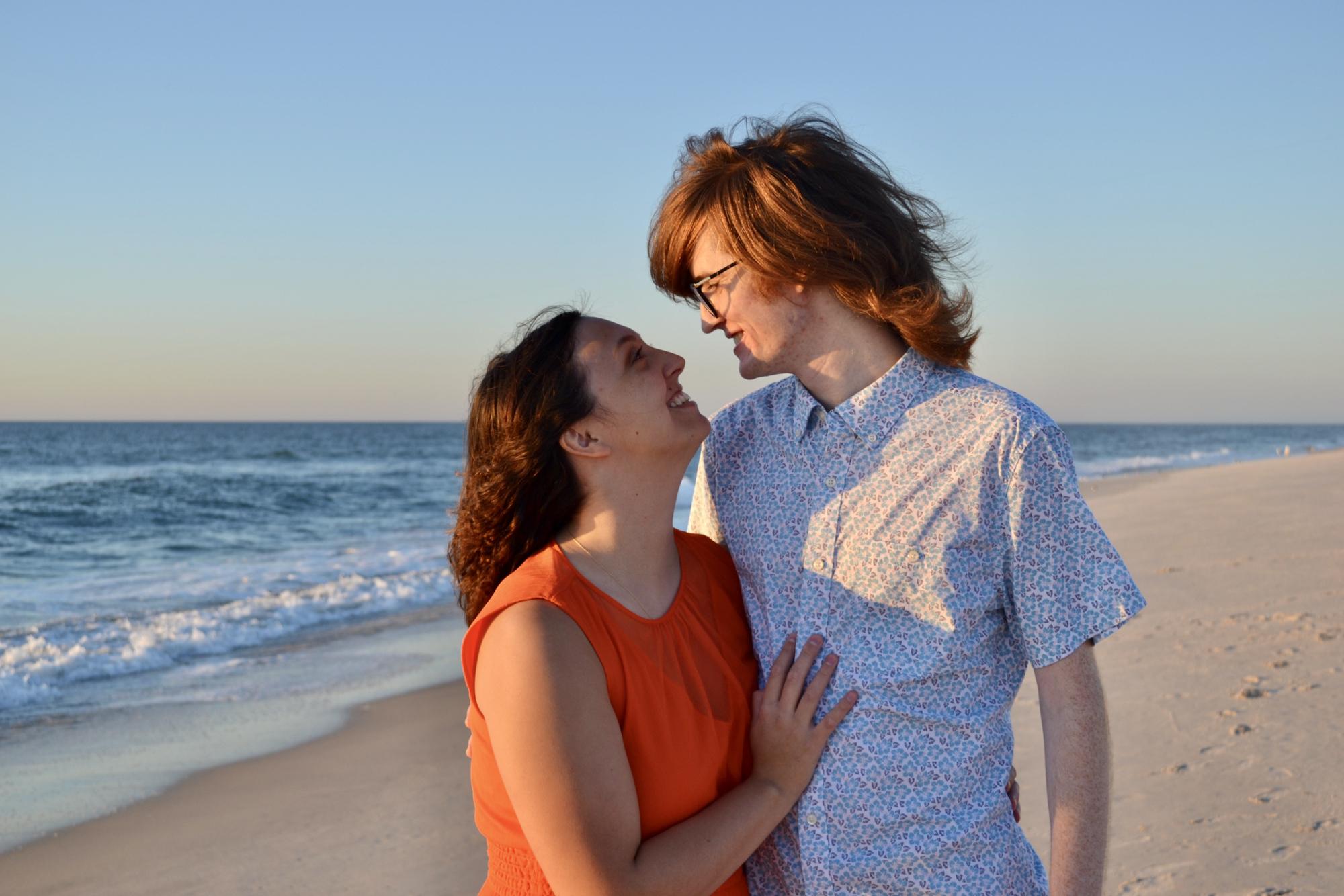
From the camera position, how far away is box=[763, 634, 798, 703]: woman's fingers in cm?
201

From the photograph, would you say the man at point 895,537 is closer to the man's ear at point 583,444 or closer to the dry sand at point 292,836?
the man's ear at point 583,444

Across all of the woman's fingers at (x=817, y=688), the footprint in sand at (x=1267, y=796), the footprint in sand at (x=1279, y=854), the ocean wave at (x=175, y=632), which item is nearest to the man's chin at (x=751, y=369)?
the woman's fingers at (x=817, y=688)

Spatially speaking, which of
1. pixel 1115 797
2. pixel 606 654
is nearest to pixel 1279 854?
pixel 1115 797

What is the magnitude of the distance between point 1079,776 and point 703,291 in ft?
4.00

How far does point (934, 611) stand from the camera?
6.33ft

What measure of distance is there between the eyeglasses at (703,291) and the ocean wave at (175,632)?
6.54 m

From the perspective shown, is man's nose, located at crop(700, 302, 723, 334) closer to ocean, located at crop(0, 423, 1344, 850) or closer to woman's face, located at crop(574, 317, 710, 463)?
woman's face, located at crop(574, 317, 710, 463)

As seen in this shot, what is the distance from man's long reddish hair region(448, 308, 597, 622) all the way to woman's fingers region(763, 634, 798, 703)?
52 cm

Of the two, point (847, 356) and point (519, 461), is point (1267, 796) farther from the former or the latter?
point (519, 461)

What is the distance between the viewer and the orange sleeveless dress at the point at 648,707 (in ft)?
6.24

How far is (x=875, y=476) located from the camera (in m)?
2.04

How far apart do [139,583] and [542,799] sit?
492 inches

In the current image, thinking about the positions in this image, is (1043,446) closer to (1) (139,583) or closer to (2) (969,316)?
(2) (969,316)

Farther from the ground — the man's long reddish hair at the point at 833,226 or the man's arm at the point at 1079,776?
the man's long reddish hair at the point at 833,226
